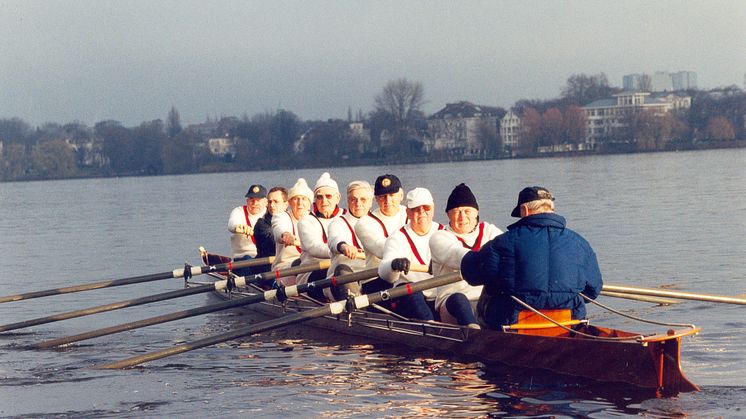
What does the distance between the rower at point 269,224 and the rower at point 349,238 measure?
2694 mm

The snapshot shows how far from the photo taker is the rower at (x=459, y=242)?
1041 centimetres

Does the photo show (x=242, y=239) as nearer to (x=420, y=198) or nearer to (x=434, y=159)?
(x=420, y=198)

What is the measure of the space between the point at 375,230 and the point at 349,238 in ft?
2.82

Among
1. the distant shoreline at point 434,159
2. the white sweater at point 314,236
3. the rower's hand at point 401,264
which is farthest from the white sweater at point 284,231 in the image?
the distant shoreline at point 434,159

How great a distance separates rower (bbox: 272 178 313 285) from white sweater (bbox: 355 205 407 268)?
2.59 m

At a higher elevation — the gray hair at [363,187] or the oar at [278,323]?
the gray hair at [363,187]

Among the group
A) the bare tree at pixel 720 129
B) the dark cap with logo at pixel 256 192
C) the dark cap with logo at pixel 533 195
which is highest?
the bare tree at pixel 720 129

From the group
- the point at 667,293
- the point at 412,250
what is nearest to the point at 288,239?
the point at 412,250

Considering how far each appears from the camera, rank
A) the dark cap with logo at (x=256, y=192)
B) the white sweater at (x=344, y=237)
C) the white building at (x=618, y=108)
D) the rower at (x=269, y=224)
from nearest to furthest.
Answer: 1. the white sweater at (x=344, y=237)
2. the rower at (x=269, y=224)
3. the dark cap with logo at (x=256, y=192)
4. the white building at (x=618, y=108)

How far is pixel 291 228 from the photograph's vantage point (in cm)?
1493

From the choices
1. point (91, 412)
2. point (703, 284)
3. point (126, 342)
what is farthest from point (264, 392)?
point (703, 284)

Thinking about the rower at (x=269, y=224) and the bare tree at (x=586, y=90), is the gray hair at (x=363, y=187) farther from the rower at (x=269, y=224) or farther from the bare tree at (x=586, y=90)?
the bare tree at (x=586, y=90)

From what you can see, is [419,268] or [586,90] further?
[586,90]

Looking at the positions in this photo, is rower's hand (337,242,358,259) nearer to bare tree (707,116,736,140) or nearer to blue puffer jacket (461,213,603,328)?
blue puffer jacket (461,213,603,328)
